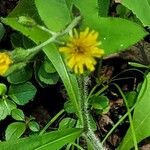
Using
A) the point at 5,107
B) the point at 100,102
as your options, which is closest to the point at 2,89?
the point at 5,107

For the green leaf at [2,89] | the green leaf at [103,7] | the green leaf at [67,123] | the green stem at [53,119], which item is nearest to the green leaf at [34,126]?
the green stem at [53,119]

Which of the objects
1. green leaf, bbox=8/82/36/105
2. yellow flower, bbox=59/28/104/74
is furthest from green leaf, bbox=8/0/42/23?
yellow flower, bbox=59/28/104/74

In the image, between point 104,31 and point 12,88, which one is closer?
point 104,31

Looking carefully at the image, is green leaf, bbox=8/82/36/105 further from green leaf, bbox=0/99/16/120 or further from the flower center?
the flower center

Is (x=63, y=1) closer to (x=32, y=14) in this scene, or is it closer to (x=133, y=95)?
(x=32, y=14)

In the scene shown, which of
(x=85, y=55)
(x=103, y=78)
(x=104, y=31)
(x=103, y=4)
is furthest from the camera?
(x=103, y=78)

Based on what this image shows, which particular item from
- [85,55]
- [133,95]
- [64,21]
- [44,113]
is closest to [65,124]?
[44,113]

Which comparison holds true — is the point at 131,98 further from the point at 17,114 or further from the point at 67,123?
the point at 17,114
